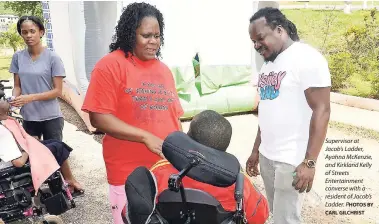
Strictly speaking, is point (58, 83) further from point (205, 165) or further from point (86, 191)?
point (205, 165)

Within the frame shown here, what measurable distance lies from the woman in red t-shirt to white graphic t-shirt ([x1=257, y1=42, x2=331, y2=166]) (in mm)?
618

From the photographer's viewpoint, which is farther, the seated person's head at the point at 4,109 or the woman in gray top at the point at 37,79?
the woman in gray top at the point at 37,79

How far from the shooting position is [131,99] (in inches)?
85.7

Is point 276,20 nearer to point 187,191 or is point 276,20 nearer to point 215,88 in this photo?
point 187,191

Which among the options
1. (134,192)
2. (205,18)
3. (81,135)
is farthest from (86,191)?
(205,18)

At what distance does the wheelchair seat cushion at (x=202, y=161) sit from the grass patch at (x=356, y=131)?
6.13 m

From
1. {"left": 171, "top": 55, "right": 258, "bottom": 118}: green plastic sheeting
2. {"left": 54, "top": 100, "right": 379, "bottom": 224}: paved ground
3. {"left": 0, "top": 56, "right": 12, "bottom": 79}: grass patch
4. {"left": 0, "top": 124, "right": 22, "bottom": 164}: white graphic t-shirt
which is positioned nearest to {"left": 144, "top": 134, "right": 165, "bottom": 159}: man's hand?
{"left": 0, "top": 124, "right": 22, "bottom": 164}: white graphic t-shirt

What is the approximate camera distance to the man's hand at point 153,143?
207 cm

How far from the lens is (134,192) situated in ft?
4.98

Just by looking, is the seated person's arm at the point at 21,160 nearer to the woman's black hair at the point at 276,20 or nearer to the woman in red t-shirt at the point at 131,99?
the woman in red t-shirt at the point at 131,99

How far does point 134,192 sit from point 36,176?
2234 millimetres

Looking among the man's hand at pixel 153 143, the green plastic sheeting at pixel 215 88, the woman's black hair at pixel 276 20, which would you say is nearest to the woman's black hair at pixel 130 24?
the man's hand at pixel 153 143

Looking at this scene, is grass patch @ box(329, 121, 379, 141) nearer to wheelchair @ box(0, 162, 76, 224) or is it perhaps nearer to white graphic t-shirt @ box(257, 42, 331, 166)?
white graphic t-shirt @ box(257, 42, 331, 166)

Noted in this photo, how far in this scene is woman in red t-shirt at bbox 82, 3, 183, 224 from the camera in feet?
6.91
